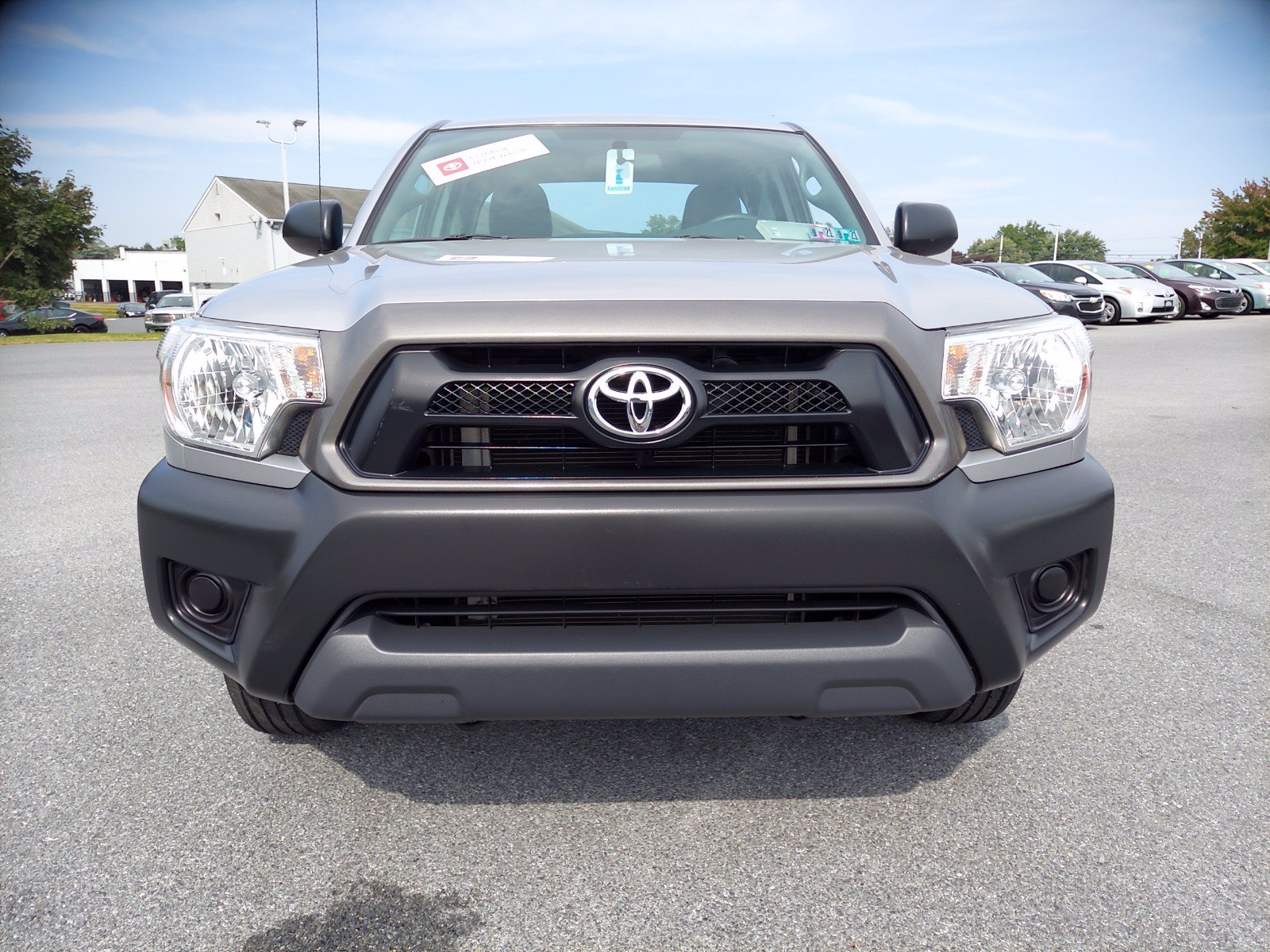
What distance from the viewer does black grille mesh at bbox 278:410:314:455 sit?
1.89 metres

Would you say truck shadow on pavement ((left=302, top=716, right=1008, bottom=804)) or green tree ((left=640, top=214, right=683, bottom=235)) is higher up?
green tree ((left=640, top=214, right=683, bottom=235))

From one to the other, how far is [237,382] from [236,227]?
6726 cm

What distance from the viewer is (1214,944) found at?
69.5 inches

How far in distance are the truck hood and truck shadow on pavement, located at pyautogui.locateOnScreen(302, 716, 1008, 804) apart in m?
1.15

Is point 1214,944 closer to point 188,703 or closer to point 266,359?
point 266,359

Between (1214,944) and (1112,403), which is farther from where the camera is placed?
(1112,403)

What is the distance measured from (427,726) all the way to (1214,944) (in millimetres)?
1867

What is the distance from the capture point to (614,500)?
1810 millimetres

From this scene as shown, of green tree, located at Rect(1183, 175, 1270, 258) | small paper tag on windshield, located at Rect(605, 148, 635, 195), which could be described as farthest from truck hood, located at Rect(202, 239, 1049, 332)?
green tree, located at Rect(1183, 175, 1270, 258)

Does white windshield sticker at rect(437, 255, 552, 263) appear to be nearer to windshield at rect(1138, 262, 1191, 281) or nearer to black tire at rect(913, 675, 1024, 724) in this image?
black tire at rect(913, 675, 1024, 724)

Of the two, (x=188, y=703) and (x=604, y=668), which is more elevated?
(x=604, y=668)

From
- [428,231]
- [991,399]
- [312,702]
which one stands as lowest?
[312,702]

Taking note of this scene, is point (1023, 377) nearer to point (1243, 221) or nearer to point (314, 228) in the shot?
point (314, 228)

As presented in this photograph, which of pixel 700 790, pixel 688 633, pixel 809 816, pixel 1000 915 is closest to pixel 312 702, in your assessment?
pixel 688 633
